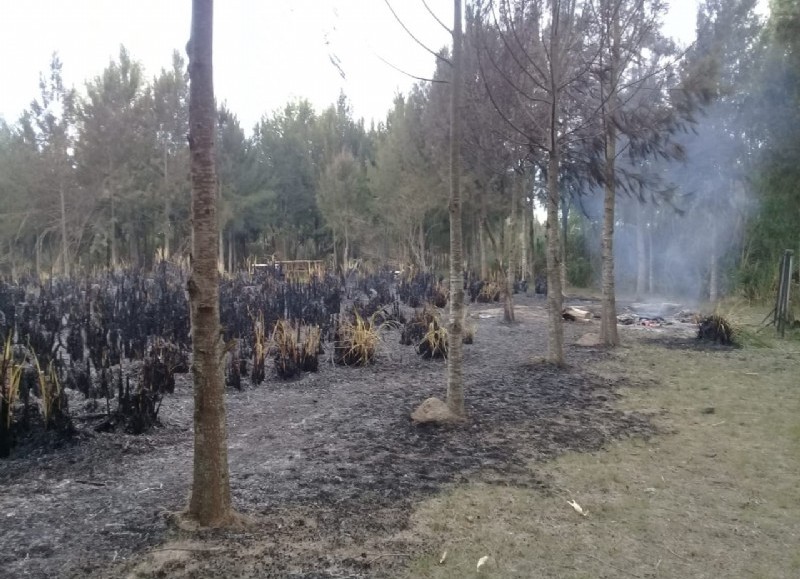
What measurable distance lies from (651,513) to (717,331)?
21.7 feet

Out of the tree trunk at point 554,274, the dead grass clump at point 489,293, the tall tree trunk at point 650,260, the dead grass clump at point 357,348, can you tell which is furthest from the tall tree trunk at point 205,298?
the tall tree trunk at point 650,260

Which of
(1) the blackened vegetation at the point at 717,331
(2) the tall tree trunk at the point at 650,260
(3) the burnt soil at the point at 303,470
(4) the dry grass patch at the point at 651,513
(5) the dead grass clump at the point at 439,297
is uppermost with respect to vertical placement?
(2) the tall tree trunk at the point at 650,260

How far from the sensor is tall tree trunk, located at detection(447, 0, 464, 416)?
Result: 4.43 metres

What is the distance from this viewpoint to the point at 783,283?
9.57 meters

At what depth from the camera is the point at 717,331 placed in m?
8.85

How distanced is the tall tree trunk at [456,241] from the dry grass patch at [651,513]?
982 millimetres

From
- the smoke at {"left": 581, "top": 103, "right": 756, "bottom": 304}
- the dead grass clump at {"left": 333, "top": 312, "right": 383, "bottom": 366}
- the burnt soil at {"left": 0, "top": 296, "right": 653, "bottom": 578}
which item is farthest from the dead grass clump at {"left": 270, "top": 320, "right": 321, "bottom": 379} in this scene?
the smoke at {"left": 581, "top": 103, "right": 756, "bottom": 304}

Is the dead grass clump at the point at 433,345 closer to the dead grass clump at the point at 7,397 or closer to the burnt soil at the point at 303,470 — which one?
the burnt soil at the point at 303,470

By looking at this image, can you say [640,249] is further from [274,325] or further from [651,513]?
[651,513]

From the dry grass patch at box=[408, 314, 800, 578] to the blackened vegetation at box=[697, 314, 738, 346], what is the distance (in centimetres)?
397

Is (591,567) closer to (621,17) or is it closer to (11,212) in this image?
(621,17)

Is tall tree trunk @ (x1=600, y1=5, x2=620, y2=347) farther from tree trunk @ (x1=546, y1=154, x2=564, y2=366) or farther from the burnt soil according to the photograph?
the burnt soil

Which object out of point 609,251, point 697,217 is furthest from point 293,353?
point 697,217

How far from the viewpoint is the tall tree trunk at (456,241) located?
443 centimetres
